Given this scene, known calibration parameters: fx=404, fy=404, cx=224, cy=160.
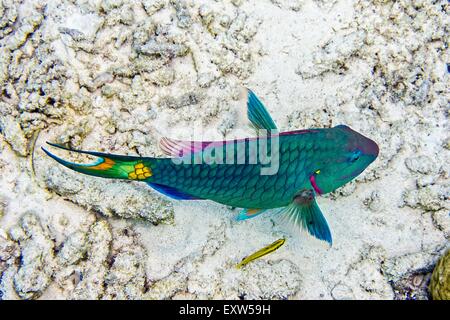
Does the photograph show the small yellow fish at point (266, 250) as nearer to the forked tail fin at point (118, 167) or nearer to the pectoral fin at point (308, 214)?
the pectoral fin at point (308, 214)

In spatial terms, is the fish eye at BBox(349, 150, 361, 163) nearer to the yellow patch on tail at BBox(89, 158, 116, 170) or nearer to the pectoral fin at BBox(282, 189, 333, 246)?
the pectoral fin at BBox(282, 189, 333, 246)

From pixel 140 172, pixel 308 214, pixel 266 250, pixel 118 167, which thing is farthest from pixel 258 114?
pixel 266 250

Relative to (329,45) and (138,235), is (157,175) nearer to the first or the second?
(138,235)

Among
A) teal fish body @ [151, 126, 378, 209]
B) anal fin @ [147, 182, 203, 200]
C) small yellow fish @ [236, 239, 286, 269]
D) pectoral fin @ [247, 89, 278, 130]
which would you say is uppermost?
pectoral fin @ [247, 89, 278, 130]

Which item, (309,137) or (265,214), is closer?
(309,137)

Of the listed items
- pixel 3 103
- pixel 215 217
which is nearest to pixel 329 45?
pixel 215 217

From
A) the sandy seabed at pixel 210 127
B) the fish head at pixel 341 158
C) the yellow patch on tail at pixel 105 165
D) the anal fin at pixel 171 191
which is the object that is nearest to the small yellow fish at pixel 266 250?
the sandy seabed at pixel 210 127

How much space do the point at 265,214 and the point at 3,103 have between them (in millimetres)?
2430

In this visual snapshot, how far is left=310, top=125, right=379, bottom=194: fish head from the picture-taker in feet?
8.54

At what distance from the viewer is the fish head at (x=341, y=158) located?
2604 millimetres

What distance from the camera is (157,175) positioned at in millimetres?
2447

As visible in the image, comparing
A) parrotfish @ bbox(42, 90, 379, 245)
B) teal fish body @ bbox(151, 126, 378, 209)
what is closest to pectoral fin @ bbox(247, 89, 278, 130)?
parrotfish @ bbox(42, 90, 379, 245)

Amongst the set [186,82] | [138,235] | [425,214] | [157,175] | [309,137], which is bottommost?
[138,235]
